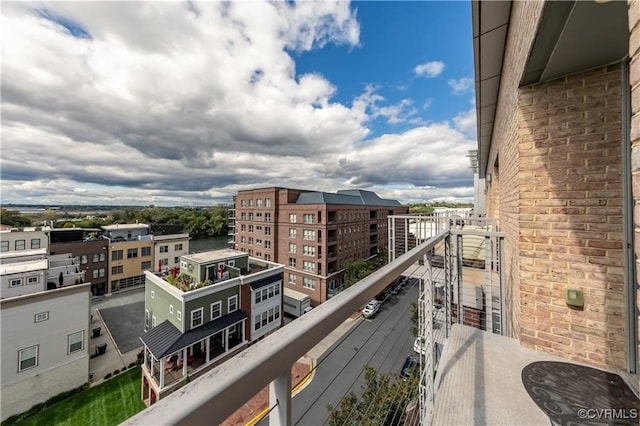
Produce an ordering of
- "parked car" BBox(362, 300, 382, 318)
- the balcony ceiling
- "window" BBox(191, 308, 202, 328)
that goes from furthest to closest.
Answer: "parked car" BBox(362, 300, 382, 318) → "window" BBox(191, 308, 202, 328) → the balcony ceiling

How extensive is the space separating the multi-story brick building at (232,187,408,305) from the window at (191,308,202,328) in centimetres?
945

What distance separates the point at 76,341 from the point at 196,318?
14.8 ft

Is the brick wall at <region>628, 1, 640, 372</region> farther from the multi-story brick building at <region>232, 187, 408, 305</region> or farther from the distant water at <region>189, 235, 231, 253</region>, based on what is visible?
the distant water at <region>189, 235, 231, 253</region>

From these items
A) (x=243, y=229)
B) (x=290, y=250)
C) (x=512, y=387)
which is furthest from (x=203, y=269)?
(x=243, y=229)

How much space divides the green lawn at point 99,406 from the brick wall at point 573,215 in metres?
11.2

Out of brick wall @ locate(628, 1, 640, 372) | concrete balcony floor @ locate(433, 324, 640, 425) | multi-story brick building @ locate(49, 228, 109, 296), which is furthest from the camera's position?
multi-story brick building @ locate(49, 228, 109, 296)

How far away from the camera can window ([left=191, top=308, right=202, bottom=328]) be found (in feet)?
30.2

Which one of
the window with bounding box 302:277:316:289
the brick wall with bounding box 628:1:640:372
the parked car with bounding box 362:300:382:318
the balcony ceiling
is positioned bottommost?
the parked car with bounding box 362:300:382:318

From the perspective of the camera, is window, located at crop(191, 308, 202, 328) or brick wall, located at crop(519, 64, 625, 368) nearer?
brick wall, located at crop(519, 64, 625, 368)

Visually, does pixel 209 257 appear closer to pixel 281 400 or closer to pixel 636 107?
pixel 281 400

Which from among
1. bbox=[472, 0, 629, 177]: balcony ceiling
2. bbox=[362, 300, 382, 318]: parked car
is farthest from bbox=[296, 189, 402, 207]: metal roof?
bbox=[472, 0, 629, 177]: balcony ceiling

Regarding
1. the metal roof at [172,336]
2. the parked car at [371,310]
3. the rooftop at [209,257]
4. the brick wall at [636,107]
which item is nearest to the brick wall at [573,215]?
the brick wall at [636,107]

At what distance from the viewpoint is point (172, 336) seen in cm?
891

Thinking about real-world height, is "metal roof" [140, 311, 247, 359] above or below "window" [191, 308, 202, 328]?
below
